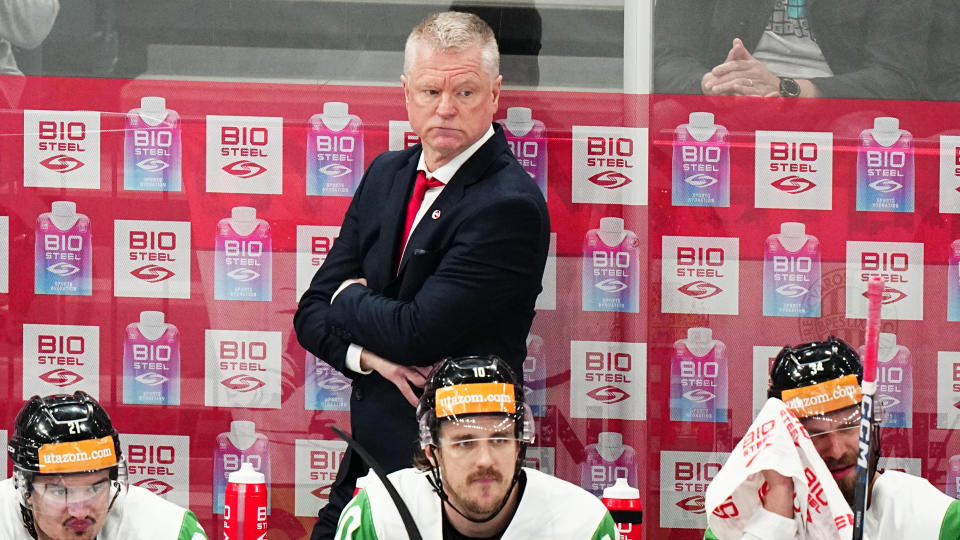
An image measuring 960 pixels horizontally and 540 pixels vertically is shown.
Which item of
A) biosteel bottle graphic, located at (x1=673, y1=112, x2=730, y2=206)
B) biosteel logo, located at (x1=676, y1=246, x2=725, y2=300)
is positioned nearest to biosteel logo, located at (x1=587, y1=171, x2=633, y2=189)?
biosteel bottle graphic, located at (x1=673, y1=112, x2=730, y2=206)

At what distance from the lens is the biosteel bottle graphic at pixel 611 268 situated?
11.7ft

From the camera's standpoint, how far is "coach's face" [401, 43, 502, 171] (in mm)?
3012

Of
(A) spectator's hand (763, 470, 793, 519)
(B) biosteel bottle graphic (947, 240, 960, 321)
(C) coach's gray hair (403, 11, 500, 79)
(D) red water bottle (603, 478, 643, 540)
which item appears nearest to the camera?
(A) spectator's hand (763, 470, 793, 519)

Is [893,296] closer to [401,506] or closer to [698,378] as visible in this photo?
[698,378]

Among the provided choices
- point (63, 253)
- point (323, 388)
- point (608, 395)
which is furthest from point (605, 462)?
point (63, 253)

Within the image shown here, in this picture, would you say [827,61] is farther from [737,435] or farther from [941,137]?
[737,435]

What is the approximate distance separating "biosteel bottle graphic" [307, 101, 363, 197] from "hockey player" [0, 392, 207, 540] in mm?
1222

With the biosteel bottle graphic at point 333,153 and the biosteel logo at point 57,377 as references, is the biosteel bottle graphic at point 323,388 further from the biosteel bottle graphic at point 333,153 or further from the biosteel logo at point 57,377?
the biosteel logo at point 57,377

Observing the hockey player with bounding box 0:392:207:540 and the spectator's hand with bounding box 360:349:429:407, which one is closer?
the hockey player with bounding box 0:392:207:540

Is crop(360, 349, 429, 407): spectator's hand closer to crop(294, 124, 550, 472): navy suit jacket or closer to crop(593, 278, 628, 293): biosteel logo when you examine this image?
crop(294, 124, 550, 472): navy suit jacket

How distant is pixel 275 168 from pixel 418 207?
729 mm

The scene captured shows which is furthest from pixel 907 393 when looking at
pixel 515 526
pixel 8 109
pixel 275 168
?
pixel 8 109

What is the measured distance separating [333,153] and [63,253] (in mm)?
834

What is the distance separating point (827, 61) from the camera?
357cm
